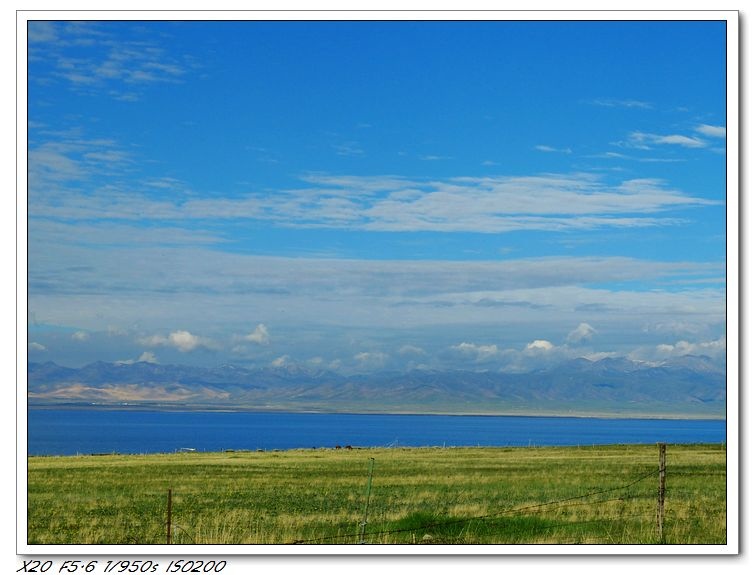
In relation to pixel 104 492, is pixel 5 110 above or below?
above

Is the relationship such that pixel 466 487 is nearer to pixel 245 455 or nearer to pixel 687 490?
pixel 687 490

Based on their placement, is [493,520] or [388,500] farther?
[388,500]

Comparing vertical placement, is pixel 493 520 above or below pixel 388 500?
above

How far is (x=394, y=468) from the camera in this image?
3925cm

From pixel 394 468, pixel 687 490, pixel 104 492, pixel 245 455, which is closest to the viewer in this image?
pixel 687 490

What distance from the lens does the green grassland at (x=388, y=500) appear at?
15.8 m

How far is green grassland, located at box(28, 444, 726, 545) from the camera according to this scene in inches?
621

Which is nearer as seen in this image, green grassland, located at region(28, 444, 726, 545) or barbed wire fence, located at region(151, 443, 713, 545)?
barbed wire fence, located at region(151, 443, 713, 545)

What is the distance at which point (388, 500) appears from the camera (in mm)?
24422

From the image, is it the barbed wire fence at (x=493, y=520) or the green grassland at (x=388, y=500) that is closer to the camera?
the barbed wire fence at (x=493, y=520)
